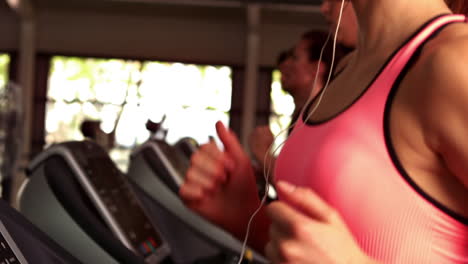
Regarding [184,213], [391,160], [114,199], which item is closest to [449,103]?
[391,160]

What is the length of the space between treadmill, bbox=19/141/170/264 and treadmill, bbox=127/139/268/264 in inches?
11.0

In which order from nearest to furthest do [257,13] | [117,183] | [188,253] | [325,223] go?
[325,223] < [117,183] < [188,253] < [257,13]

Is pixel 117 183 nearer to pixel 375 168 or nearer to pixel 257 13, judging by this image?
pixel 375 168

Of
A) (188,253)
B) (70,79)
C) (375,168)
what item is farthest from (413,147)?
(70,79)

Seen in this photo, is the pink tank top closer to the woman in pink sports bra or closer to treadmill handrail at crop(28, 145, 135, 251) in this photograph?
the woman in pink sports bra

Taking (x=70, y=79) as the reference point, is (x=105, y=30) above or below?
above

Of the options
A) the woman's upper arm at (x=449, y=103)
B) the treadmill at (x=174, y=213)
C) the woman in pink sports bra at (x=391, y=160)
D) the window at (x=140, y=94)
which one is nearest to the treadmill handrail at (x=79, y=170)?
the treadmill at (x=174, y=213)

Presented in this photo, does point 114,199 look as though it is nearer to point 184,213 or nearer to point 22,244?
point 22,244

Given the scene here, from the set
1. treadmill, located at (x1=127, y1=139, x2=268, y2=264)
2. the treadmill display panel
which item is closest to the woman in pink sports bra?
the treadmill display panel

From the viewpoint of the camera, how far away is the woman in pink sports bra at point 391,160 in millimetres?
637

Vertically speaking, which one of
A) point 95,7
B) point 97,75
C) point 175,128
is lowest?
point 175,128

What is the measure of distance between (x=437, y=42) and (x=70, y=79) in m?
11.3

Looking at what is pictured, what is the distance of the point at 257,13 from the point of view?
11039 millimetres

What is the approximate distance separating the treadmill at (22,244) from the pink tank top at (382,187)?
34cm
